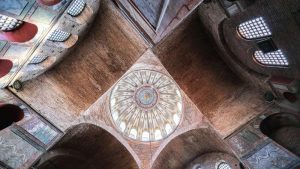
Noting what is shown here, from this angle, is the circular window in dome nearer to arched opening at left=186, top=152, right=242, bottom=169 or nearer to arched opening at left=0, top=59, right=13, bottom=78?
arched opening at left=186, top=152, right=242, bottom=169

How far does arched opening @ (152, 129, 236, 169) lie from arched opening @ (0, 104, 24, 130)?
6.41m

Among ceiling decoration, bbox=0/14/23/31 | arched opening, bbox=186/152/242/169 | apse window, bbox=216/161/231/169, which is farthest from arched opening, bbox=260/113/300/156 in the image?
ceiling decoration, bbox=0/14/23/31

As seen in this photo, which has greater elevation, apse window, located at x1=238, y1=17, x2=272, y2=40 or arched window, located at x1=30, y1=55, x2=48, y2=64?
arched window, located at x1=30, y1=55, x2=48, y2=64

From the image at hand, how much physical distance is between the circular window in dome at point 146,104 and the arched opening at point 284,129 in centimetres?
480

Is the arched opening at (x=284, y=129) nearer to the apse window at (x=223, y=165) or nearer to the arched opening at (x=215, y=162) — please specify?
the arched opening at (x=215, y=162)

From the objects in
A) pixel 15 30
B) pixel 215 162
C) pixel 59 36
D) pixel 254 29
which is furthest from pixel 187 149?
pixel 15 30

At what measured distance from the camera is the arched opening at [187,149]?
12.3 metres

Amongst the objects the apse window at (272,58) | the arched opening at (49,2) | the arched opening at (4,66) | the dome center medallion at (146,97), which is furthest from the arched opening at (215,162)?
the arched opening at (49,2)

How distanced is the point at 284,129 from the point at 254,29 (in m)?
3.90

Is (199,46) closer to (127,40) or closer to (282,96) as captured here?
(127,40)

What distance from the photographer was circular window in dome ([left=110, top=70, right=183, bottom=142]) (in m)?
14.6

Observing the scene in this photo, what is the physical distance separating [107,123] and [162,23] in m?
7.53

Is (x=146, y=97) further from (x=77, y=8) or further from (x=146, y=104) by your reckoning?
(x=77, y=8)

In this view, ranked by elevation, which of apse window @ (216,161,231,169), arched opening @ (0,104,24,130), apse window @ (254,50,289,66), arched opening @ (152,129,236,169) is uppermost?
arched opening @ (0,104,24,130)
